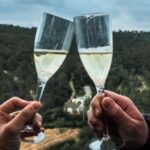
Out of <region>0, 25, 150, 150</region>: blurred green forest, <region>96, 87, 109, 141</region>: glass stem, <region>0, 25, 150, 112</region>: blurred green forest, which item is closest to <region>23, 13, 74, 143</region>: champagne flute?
<region>96, 87, 109, 141</region>: glass stem

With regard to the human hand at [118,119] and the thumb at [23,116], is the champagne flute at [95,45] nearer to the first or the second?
the human hand at [118,119]

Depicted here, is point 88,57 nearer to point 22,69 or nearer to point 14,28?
point 22,69

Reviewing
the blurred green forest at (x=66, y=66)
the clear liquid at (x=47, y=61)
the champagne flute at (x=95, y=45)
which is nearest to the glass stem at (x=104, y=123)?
the champagne flute at (x=95, y=45)

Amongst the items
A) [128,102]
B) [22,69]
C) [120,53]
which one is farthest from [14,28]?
[128,102]

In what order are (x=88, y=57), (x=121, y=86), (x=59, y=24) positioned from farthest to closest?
1. (x=121, y=86)
2. (x=59, y=24)
3. (x=88, y=57)

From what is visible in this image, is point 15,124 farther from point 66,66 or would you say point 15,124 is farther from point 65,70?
point 65,70

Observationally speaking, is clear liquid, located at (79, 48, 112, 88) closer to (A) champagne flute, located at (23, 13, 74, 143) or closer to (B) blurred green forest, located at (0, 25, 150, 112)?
(A) champagne flute, located at (23, 13, 74, 143)
